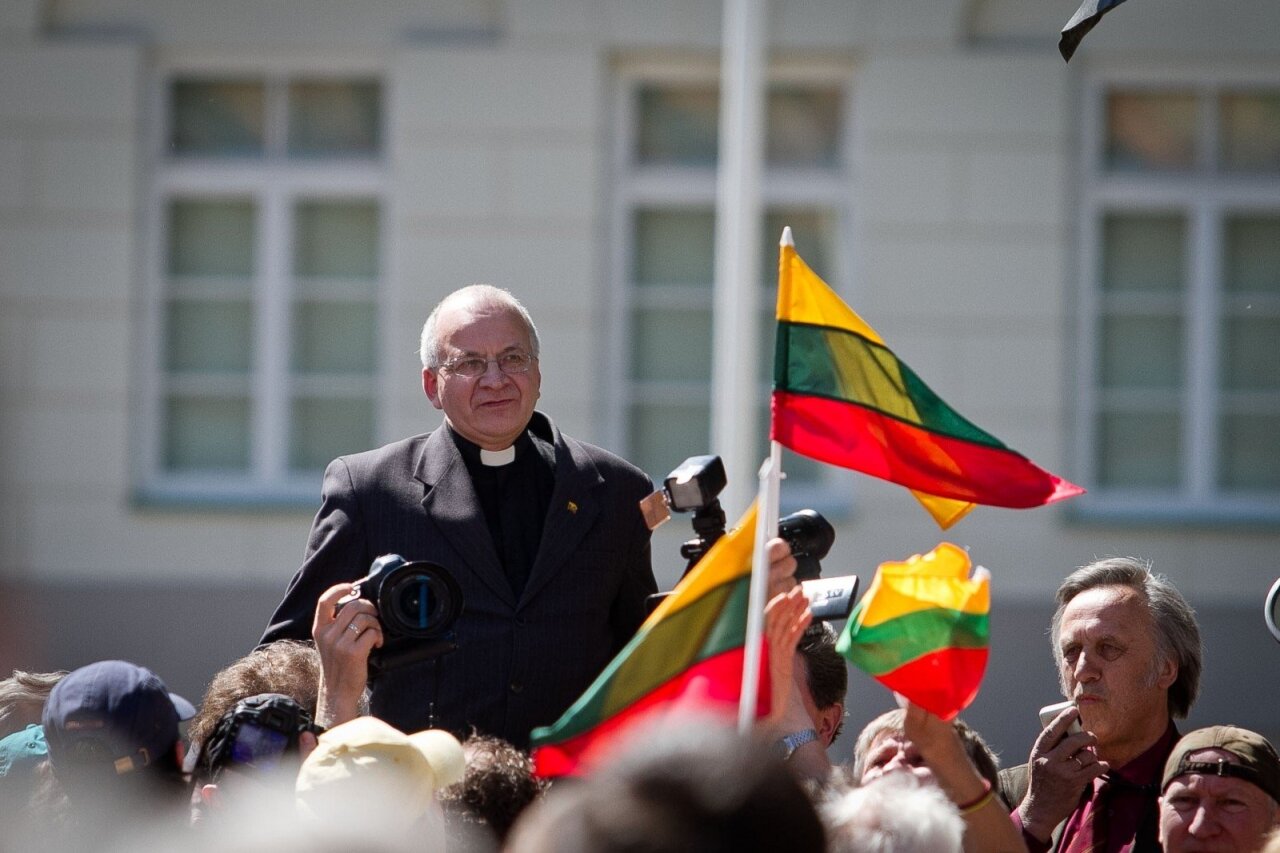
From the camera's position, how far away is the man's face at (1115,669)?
3.52m

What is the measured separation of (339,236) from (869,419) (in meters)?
6.56

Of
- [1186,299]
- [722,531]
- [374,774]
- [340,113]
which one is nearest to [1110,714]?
[722,531]

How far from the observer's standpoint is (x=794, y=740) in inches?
125

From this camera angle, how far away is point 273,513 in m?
9.05

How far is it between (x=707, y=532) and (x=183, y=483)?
6350 mm

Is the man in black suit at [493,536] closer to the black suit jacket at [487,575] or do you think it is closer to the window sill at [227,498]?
the black suit jacket at [487,575]

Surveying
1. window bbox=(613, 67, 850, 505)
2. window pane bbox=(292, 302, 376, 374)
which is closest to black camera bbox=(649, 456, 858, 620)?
window bbox=(613, 67, 850, 505)

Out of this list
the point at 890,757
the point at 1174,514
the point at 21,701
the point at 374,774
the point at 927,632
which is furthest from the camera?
the point at 1174,514

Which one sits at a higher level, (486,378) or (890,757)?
(486,378)

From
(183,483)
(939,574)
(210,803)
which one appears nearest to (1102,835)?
(939,574)

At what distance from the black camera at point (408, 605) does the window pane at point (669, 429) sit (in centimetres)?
590

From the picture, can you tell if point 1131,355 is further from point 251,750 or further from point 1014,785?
point 251,750

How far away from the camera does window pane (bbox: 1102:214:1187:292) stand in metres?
9.20

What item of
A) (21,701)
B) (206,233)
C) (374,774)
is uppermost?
(206,233)
